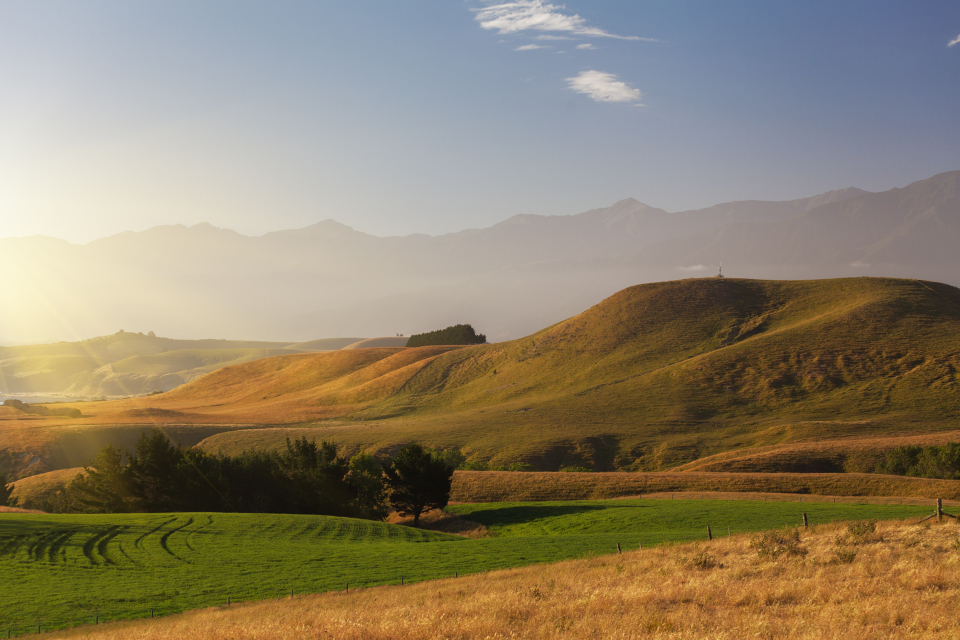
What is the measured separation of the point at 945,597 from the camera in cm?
1269

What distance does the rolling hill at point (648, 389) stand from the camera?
68.9 m

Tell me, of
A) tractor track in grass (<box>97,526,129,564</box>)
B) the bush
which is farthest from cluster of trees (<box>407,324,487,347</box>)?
the bush

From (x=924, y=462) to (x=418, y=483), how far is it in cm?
4313

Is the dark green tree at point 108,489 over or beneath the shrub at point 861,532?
beneath

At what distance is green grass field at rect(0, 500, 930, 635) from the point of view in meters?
21.3

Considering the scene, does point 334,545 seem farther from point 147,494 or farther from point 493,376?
point 493,376

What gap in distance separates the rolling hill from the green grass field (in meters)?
27.7

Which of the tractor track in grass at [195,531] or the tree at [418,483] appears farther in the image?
the tree at [418,483]

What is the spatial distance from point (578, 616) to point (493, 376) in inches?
3716

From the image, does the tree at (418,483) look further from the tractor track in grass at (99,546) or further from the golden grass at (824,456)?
the golden grass at (824,456)

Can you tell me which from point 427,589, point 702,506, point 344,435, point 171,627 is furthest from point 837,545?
point 344,435

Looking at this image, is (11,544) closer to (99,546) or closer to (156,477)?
(99,546)

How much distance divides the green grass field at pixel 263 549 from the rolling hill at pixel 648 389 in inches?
1091

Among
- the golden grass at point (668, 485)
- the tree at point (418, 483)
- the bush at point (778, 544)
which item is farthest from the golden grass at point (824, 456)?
the bush at point (778, 544)
